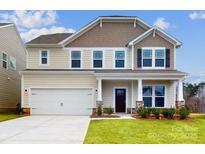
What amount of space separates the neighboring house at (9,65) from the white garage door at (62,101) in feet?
10.3

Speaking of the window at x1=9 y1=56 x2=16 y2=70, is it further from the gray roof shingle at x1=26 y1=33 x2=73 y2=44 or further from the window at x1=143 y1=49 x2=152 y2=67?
the window at x1=143 y1=49 x2=152 y2=67

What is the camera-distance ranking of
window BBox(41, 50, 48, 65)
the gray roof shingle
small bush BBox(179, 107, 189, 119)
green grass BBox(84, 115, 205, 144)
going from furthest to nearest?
the gray roof shingle < window BBox(41, 50, 48, 65) < small bush BBox(179, 107, 189, 119) < green grass BBox(84, 115, 205, 144)

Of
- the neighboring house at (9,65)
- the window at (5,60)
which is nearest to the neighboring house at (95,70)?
the window at (5,60)

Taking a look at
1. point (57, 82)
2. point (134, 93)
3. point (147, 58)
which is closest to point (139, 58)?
point (147, 58)

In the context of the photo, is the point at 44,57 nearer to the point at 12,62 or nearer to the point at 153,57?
the point at 12,62

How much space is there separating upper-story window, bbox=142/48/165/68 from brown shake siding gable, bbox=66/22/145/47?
5.77 feet

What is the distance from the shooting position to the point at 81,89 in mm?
23750

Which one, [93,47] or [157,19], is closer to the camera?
[93,47]

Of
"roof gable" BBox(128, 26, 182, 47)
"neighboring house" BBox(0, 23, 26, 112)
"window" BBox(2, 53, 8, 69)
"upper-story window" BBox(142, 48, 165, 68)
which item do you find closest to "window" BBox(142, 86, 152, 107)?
"upper-story window" BBox(142, 48, 165, 68)

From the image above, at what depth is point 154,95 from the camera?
78.1 ft

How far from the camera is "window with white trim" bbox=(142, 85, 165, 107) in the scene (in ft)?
77.7
